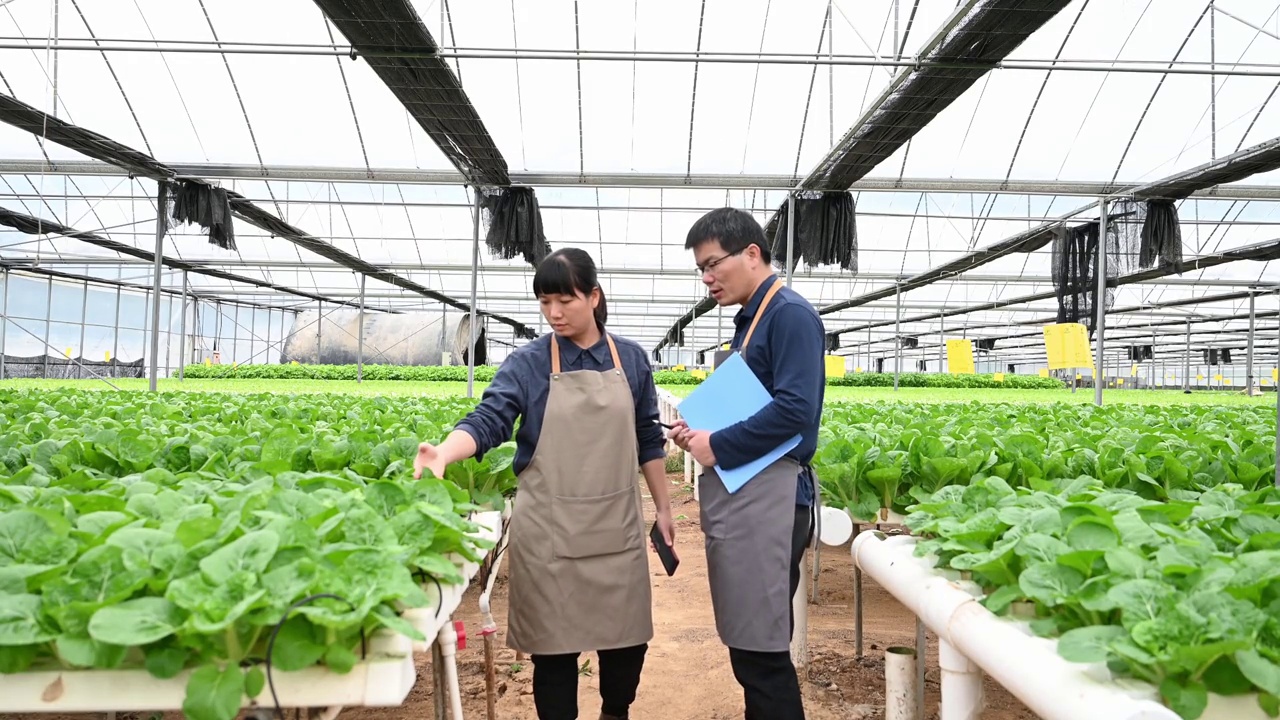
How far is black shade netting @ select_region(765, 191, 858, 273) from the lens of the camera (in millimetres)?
8867

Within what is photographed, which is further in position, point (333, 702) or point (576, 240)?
point (576, 240)

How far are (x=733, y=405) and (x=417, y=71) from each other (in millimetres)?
4356

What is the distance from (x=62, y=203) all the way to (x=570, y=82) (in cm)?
1151

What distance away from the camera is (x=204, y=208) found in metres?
9.41

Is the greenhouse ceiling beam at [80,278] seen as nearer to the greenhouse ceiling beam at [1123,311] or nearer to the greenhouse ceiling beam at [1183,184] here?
the greenhouse ceiling beam at [1183,184]

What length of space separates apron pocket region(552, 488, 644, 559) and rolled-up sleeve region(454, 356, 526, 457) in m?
0.24

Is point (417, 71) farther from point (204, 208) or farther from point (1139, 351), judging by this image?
point (1139, 351)

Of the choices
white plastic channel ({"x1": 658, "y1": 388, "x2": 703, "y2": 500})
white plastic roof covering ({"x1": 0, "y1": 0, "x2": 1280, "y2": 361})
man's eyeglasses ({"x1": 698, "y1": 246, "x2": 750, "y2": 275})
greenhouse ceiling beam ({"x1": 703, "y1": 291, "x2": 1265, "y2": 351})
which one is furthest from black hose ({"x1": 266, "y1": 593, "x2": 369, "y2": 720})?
greenhouse ceiling beam ({"x1": 703, "y1": 291, "x2": 1265, "y2": 351})

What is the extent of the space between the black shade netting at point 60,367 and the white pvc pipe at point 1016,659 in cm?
2157

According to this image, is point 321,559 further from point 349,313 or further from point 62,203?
point 349,313

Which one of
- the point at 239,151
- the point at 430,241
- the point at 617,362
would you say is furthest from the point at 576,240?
the point at 617,362

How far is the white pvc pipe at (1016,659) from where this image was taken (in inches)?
49.8

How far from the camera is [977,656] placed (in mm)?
1641

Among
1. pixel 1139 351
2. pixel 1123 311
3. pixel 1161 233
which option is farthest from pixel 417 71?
pixel 1139 351
